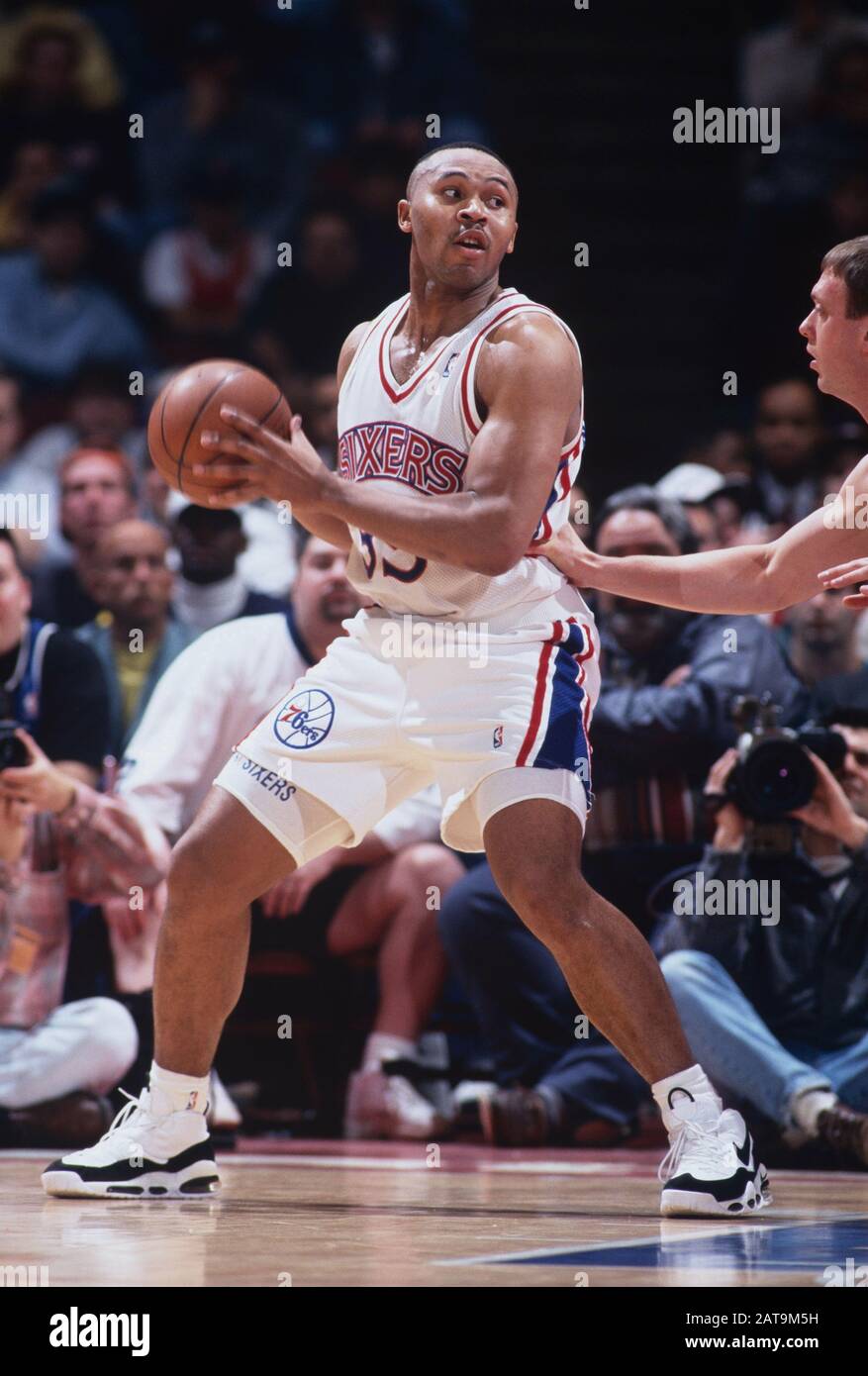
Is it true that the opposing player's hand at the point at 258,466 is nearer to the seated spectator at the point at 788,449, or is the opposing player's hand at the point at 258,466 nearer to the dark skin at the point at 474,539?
the dark skin at the point at 474,539

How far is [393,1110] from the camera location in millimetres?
5559

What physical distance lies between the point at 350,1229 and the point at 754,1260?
0.75 m

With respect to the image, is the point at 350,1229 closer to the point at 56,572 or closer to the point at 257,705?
the point at 257,705

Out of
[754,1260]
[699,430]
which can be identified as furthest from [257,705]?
[699,430]

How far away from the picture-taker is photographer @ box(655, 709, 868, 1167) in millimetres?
5121

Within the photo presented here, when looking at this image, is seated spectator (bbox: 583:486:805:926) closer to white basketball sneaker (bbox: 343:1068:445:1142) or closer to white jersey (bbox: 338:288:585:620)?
white basketball sneaker (bbox: 343:1068:445:1142)

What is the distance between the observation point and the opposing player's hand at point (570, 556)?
4.06 metres

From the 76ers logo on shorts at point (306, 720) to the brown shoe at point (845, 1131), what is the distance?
1.91 metres

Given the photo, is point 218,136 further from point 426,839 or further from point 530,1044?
point 530,1044

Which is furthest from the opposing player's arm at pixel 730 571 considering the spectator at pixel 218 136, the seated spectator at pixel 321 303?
the spectator at pixel 218 136

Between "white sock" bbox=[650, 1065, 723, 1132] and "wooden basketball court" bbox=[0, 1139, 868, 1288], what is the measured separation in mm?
201

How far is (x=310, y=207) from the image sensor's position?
380 inches

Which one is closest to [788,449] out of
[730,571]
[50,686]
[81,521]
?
[81,521]

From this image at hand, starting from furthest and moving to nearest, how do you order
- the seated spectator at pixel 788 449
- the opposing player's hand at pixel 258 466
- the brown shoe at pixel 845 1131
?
1. the seated spectator at pixel 788 449
2. the brown shoe at pixel 845 1131
3. the opposing player's hand at pixel 258 466
